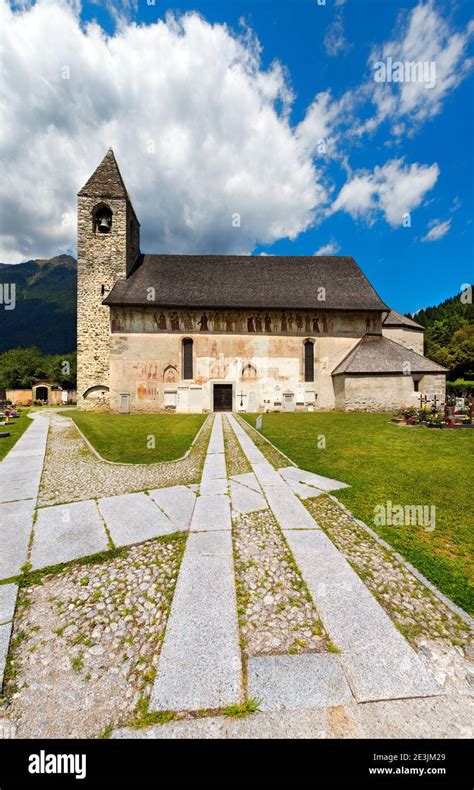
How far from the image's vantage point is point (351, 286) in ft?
82.2

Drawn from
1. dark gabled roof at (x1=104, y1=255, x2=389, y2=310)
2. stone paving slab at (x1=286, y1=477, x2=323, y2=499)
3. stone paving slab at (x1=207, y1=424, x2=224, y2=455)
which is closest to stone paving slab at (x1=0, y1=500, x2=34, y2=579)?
stone paving slab at (x1=286, y1=477, x2=323, y2=499)

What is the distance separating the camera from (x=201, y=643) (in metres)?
2.12

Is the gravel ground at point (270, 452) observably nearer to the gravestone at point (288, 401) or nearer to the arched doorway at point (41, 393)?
the gravestone at point (288, 401)

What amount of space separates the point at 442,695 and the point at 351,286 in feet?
89.9

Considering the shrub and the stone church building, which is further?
the shrub

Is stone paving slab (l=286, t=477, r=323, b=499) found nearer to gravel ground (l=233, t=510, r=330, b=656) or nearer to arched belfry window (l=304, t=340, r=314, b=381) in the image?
gravel ground (l=233, t=510, r=330, b=656)

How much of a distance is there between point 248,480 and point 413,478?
3.47 m

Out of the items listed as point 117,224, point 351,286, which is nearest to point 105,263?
point 117,224

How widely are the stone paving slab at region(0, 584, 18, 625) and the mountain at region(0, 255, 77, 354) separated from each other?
349 ft

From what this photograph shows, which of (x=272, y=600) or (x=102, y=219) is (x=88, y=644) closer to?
(x=272, y=600)

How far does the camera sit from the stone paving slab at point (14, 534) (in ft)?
10.0

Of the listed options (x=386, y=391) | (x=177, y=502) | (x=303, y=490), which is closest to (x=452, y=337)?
(x=386, y=391)

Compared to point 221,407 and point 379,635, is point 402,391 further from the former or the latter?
point 379,635

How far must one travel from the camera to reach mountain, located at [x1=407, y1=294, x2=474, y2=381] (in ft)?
125
